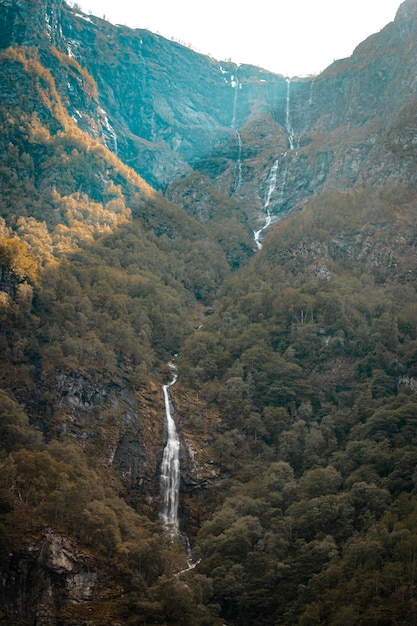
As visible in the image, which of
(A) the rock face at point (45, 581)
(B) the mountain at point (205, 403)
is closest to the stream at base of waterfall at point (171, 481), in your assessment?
(B) the mountain at point (205, 403)

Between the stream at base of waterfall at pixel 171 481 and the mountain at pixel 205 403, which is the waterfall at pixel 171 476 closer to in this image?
the stream at base of waterfall at pixel 171 481

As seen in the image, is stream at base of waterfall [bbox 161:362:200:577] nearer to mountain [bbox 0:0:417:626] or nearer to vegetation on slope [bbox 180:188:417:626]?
mountain [bbox 0:0:417:626]

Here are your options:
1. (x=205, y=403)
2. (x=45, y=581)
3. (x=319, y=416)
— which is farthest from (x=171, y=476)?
(x=45, y=581)

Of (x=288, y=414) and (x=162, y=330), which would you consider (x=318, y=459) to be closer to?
(x=288, y=414)

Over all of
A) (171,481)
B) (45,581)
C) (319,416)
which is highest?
(319,416)

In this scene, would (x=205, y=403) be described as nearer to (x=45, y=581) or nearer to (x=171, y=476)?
(x=171, y=476)

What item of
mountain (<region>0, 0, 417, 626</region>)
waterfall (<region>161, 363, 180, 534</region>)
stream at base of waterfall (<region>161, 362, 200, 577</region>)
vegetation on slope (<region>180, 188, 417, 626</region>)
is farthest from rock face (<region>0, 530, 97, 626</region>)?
waterfall (<region>161, 363, 180, 534</region>)
